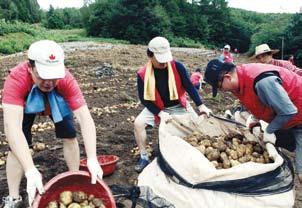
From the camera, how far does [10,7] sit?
42.8 m

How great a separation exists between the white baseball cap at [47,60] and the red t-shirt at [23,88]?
8.5 inches

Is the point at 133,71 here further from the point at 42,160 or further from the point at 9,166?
the point at 9,166

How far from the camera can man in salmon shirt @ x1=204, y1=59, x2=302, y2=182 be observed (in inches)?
115

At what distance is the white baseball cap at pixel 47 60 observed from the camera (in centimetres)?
265

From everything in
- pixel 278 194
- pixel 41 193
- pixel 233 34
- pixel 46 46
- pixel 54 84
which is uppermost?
pixel 46 46

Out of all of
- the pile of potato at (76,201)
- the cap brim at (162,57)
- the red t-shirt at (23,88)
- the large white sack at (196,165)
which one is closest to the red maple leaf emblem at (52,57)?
the red t-shirt at (23,88)

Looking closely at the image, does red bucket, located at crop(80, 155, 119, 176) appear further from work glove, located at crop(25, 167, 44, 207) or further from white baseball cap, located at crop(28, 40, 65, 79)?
white baseball cap, located at crop(28, 40, 65, 79)

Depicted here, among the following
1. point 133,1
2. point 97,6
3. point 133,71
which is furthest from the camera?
point 97,6

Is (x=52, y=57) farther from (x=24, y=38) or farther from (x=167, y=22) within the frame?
(x=167, y=22)

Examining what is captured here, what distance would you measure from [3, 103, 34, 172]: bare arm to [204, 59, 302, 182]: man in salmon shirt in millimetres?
1259

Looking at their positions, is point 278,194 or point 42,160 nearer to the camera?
point 278,194

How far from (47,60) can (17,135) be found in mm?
488

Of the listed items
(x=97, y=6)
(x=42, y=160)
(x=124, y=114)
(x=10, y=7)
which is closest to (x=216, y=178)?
(x=42, y=160)

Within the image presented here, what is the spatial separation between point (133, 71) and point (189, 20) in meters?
24.6
